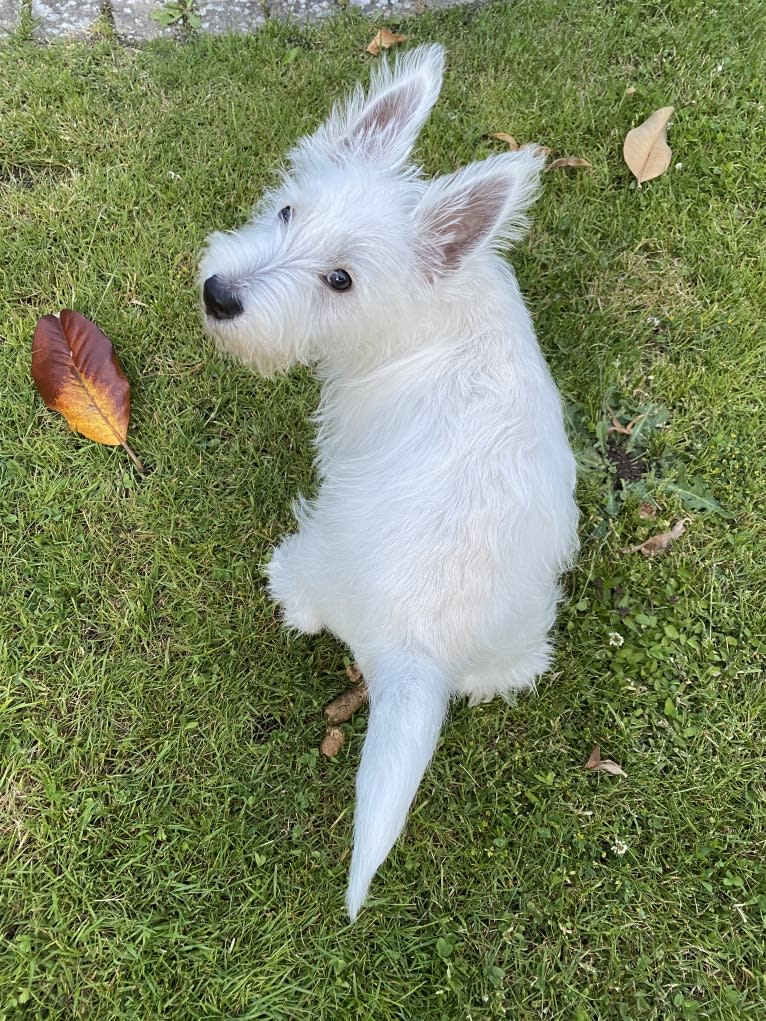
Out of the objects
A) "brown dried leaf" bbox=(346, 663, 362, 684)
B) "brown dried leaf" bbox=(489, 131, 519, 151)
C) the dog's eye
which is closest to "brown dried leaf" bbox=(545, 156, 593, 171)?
"brown dried leaf" bbox=(489, 131, 519, 151)

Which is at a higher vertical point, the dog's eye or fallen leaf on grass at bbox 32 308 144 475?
the dog's eye

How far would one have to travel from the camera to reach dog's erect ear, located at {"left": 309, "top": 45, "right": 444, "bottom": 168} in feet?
6.82

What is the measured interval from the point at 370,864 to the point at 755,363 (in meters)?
3.09

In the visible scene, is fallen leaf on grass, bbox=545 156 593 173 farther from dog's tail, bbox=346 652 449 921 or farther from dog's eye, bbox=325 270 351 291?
dog's tail, bbox=346 652 449 921

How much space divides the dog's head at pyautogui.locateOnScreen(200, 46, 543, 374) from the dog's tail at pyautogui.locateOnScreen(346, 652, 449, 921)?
1016 mm

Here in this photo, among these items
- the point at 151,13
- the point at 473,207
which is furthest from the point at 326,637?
the point at 151,13

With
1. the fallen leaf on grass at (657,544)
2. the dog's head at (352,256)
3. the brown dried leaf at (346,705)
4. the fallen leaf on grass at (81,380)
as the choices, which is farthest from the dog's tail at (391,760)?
the fallen leaf on grass at (81,380)

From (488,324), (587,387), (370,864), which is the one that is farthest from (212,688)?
(587,387)

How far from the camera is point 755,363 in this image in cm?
337

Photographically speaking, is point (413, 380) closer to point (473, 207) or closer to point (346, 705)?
point (473, 207)

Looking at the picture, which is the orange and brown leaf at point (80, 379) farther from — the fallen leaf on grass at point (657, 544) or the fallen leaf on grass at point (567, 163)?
the fallen leaf on grass at point (567, 163)

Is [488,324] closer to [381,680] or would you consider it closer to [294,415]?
[381,680]

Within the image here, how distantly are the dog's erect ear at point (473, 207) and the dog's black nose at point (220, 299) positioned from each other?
556 millimetres

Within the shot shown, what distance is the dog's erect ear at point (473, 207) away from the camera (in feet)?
5.62
